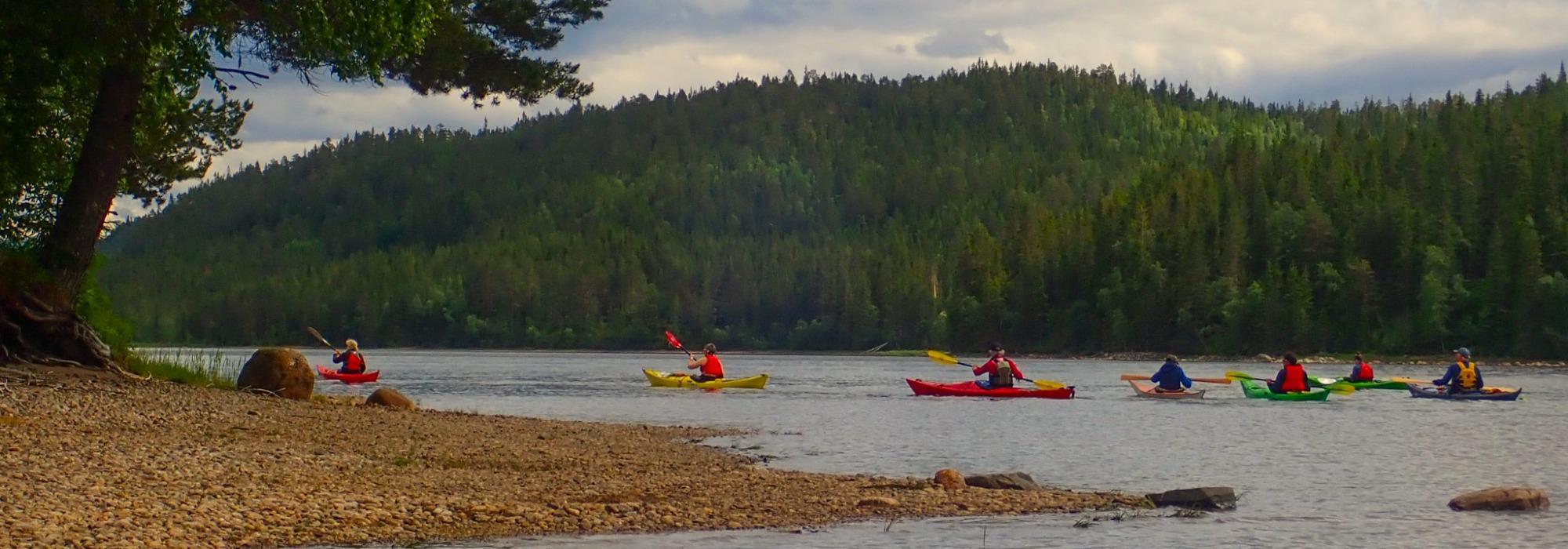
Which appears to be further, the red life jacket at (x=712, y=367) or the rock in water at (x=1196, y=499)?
the red life jacket at (x=712, y=367)

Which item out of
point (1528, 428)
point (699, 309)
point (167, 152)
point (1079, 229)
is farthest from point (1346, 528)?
point (699, 309)

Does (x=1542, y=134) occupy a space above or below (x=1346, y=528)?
above

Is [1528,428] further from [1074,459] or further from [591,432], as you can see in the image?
[591,432]

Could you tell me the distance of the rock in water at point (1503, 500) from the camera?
23.4 meters

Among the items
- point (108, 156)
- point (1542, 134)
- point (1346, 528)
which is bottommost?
point (1346, 528)

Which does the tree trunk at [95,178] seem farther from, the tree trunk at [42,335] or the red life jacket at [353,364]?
the red life jacket at [353,364]

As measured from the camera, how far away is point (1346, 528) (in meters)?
22.0

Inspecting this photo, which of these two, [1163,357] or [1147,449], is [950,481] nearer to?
[1147,449]

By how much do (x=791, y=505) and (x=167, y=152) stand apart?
16158mm

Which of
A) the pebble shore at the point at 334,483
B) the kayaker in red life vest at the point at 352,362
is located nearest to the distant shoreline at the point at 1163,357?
the kayaker in red life vest at the point at 352,362

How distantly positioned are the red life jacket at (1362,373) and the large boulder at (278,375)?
4372cm

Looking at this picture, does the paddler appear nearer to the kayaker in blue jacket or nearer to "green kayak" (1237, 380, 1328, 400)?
"green kayak" (1237, 380, 1328, 400)

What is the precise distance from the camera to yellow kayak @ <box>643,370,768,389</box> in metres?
61.3

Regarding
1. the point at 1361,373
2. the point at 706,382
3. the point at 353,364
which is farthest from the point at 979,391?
the point at 353,364
